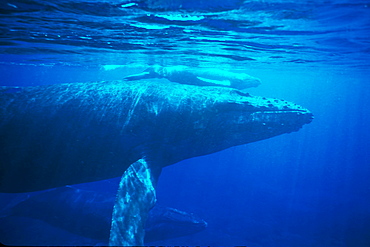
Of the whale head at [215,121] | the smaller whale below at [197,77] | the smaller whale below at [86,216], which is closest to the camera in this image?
the whale head at [215,121]

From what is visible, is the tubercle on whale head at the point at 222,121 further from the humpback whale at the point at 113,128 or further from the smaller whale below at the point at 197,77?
the smaller whale below at the point at 197,77

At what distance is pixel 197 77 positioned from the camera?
9.19m

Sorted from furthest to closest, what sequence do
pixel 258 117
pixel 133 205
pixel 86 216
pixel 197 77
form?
pixel 86 216 < pixel 197 77 < pixel 258 117 < pixel 133 205

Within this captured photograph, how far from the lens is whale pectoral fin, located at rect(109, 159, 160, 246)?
15.1ft

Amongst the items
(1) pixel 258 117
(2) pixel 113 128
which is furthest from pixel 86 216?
(1) pixel 258 117

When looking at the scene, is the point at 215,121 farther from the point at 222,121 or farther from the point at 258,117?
the point at 258,117

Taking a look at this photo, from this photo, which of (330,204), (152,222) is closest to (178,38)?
(152,222)

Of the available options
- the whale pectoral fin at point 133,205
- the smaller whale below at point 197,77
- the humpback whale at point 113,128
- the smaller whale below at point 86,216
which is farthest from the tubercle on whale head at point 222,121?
the smaller whale below at point 86,216

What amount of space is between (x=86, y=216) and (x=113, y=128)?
700 centimetres

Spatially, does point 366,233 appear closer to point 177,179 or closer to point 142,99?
point 142,99

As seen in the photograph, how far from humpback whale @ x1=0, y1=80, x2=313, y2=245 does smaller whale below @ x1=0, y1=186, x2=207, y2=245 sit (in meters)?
4.84

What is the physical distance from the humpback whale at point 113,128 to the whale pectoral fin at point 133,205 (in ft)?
1.23

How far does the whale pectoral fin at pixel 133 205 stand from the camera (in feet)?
15.1

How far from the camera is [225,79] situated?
10531 millimetres
